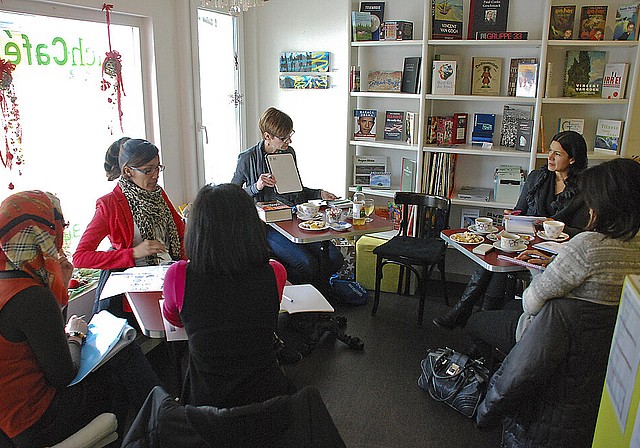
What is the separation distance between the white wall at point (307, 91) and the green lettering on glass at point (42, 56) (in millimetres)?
2151

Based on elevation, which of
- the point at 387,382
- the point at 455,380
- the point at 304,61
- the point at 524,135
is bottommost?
the point at 387,382

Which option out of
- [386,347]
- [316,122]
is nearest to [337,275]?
[386,347]

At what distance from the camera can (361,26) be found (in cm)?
419

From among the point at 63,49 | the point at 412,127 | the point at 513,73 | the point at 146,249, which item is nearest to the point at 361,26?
the point at 412,127

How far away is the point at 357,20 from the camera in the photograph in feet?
13.7

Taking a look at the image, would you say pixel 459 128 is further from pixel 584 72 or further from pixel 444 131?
pixel 584 72

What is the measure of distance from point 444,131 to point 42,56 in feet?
9.54

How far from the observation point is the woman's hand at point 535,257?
8.48ft

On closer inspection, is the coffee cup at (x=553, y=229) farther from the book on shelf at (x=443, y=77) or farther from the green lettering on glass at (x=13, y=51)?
the green lettering on glass at (x=13, y=51)

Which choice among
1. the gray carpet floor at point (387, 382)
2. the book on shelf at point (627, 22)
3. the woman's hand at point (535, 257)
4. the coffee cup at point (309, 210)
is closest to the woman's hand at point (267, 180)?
the coffee cup at point (309, 210)

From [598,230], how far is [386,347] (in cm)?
174

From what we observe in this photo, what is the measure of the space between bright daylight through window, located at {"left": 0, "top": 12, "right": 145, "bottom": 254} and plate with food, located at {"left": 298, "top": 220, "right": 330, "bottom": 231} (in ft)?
4.62

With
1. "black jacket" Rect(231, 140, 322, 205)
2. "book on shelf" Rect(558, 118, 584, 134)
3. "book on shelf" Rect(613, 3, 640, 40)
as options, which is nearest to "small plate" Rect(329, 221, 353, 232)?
"black jacket" Rect(231, 140, 322, 205)

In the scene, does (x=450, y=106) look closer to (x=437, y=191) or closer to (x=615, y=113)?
(x=437, y=191)
